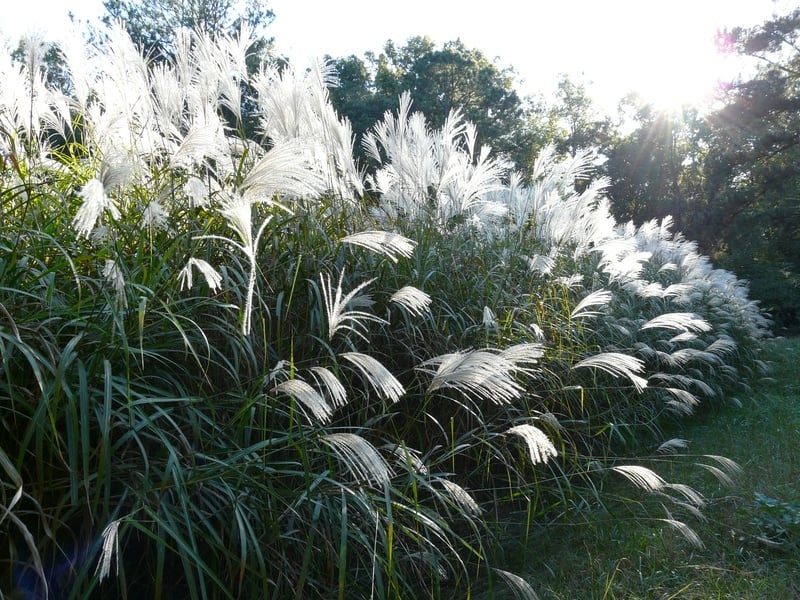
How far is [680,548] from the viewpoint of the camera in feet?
7.74

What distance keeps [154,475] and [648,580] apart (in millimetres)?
1721

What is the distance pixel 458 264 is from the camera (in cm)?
336

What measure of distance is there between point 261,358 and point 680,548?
1.80 m

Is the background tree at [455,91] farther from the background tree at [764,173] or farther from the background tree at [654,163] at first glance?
the background tree at [764,173]

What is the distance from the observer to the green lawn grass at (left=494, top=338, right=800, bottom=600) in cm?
207

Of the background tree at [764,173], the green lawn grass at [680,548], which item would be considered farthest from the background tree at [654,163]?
the green lawn grass at [680,548]

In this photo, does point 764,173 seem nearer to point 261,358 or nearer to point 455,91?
point 455,91

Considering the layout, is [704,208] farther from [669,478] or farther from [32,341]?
[32,341]

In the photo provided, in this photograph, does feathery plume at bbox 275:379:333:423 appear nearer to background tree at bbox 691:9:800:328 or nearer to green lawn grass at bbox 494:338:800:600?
green lawn grass at bbox 494:338:800:600

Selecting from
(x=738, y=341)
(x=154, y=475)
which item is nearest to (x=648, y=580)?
(x=154, y=475)

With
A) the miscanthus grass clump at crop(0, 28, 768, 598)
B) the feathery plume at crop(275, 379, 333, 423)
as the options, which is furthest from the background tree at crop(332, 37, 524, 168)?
the feathery plume at crop(275, 379, 333, 423)

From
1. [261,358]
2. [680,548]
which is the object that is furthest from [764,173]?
[261,358]

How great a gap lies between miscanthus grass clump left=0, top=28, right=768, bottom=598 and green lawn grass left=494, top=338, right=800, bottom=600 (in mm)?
139

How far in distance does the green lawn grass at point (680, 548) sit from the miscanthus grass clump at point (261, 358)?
0.46 feet
